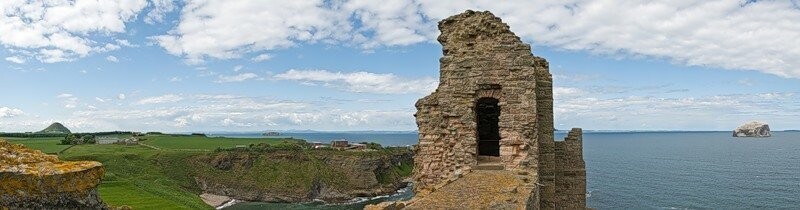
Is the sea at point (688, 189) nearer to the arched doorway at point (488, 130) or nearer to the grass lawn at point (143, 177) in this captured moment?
the grass lawn at point (143, 177)

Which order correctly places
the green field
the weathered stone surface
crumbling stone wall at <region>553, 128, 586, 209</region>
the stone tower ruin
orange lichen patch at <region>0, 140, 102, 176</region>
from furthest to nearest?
the green field → crumbling stone wall at <region>553, 128, 586, 209</region> → the stone tower ruin → the weathered stone surface → orange lichen patch at <region>0, 140, 102, 176</region>

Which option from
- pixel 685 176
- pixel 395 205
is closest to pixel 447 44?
pixel 395 205

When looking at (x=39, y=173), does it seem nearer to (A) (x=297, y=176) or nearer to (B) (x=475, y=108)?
(B) (x=475, y=108)

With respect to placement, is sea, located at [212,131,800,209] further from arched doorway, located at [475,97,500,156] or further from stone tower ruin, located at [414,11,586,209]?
stone tower ruin, located at [414,11,586,209]

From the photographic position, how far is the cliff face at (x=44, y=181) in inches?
229

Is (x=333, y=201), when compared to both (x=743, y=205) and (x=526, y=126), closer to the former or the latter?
(x=743, y=205)

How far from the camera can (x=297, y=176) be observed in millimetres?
100562

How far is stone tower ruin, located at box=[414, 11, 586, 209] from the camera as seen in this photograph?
1455cm

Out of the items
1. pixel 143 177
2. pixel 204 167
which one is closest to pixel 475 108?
pixel 143 177

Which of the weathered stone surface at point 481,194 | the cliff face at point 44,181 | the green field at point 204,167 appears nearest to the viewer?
the cliff face at point 44,181

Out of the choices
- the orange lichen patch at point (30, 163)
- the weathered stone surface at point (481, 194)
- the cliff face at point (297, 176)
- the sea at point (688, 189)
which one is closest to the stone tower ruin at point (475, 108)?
the weathered stone surface at point (481, 194)

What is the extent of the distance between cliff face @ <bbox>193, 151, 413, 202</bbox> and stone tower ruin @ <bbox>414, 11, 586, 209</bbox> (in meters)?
82.2

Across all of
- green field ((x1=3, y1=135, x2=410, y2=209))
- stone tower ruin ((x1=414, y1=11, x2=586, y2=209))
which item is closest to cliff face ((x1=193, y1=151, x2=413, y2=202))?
green field ((x1=3, y1=135, x2=410, y2=209))

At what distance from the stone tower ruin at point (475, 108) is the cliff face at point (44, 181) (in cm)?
881
